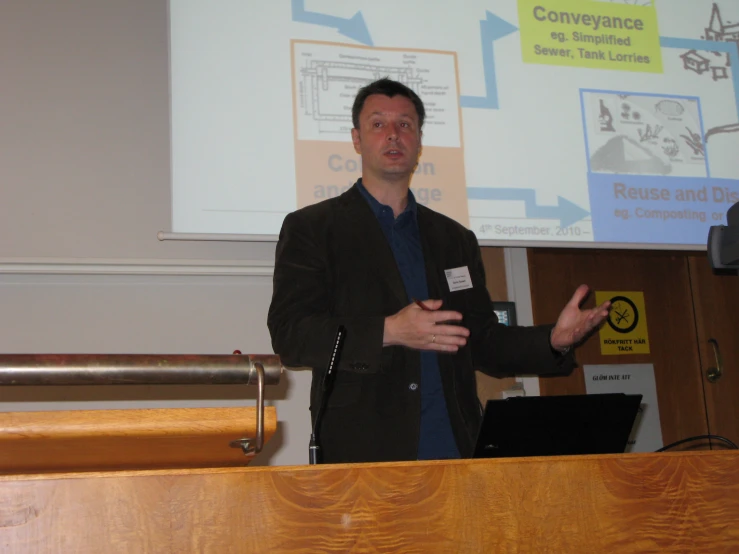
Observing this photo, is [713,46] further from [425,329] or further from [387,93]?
[425,329]

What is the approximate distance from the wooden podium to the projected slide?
1.65 metres

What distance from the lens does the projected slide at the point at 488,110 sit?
8.02ft

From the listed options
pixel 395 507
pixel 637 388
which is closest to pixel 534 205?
pixel 637 388

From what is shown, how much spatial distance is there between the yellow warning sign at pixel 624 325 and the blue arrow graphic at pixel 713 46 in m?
0.94

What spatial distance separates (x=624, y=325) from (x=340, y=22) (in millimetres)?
1845

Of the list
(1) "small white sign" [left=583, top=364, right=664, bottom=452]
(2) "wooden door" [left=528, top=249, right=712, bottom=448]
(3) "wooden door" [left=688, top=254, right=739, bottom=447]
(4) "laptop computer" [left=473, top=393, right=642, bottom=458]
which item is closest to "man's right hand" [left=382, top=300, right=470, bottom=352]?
(4) "laptop computer" [left=473, top=393, right=642, bottom=458]

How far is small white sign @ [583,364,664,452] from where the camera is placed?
10.7ft

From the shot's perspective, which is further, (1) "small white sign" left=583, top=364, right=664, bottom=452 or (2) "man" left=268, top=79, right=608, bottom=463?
(1) "small white sign" left=583, top=364, right=664, bottom=452

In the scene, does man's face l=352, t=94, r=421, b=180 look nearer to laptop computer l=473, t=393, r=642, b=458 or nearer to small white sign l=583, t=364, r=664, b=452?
laptop computer l=473, t=393, r=642, b=458

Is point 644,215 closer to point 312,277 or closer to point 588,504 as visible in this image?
point 312,277

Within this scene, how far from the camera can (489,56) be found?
2754 millimetres

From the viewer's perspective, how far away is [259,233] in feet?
7.93

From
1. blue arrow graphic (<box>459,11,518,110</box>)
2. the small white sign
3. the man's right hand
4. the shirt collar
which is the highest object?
blue arrow graphic (<box>459,11,518,110</box>)

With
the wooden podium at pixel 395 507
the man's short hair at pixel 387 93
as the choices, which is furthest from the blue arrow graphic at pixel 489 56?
the wooden podium at pixel 395 507
